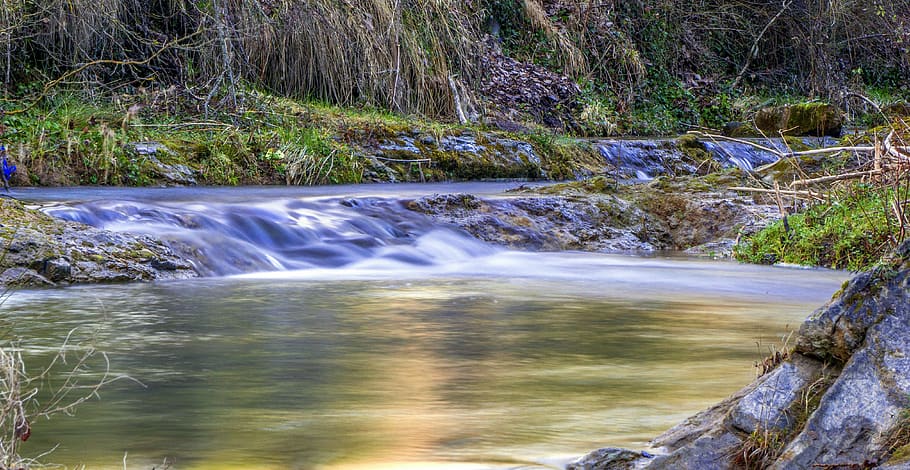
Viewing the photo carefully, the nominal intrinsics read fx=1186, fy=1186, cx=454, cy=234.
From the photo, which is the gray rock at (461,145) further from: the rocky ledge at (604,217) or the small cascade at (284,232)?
the small cascade at (284,232)

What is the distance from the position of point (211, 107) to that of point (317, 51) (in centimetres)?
217

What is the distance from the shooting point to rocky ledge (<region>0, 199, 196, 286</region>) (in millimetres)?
7727

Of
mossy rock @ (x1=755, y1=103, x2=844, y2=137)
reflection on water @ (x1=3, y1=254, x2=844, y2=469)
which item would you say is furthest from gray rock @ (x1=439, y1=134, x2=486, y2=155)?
reflection on water @ (x1=3, y1=254, x2=844, y2=469)

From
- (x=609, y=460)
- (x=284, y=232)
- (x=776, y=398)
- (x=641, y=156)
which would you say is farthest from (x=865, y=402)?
(x=641, y=156)

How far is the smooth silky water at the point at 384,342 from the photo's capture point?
3705 millimetres

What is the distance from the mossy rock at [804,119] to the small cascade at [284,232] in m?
10.9

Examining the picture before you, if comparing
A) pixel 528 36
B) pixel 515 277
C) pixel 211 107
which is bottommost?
pixel 515 277

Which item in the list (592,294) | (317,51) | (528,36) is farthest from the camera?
(528,36)

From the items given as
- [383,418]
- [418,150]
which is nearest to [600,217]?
[418,150]

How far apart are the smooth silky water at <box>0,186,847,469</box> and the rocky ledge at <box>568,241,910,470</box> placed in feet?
1.91

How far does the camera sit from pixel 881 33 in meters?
26.5

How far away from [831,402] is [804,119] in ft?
60.9

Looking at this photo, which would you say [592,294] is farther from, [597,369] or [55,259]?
[55,259]

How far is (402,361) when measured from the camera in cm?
525
